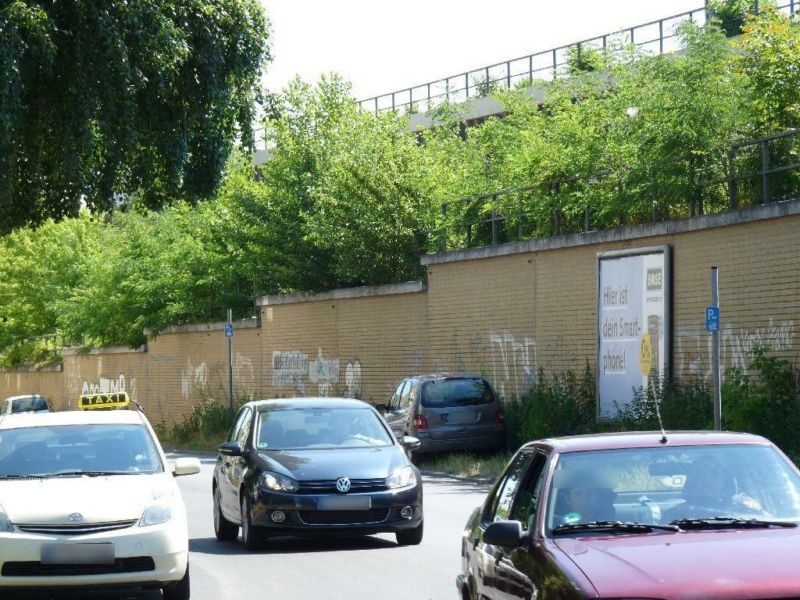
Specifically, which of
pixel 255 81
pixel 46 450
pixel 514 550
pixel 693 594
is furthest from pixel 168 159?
pixel 693 594

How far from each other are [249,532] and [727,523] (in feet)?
27.5

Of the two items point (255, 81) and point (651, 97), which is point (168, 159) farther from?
point (651, 97)

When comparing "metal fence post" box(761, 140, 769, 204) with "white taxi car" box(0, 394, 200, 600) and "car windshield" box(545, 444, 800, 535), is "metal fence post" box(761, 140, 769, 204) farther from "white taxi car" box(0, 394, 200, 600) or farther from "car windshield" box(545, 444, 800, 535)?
"car windshield" box(545, 444, 800, 535)

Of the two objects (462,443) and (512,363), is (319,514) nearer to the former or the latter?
(462,443)

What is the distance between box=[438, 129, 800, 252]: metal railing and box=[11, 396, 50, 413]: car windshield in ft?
64.1

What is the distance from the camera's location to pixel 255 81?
2300cm

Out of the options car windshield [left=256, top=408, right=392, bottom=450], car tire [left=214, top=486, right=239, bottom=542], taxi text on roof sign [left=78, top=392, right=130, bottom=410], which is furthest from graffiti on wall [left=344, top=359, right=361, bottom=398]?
car windshield [left=256, top=408, right=392, bottom=450]

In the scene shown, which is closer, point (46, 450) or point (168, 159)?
point (46, 450)

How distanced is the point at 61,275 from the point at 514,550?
187 ft

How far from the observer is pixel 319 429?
50.7ft

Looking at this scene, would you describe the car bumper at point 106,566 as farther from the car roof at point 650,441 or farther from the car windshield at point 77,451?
the car roof at point 650,441

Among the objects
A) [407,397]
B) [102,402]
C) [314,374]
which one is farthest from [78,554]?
[102,402]

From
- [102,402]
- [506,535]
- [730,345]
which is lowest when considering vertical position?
[102,402]

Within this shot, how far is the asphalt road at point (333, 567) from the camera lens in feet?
38.0
